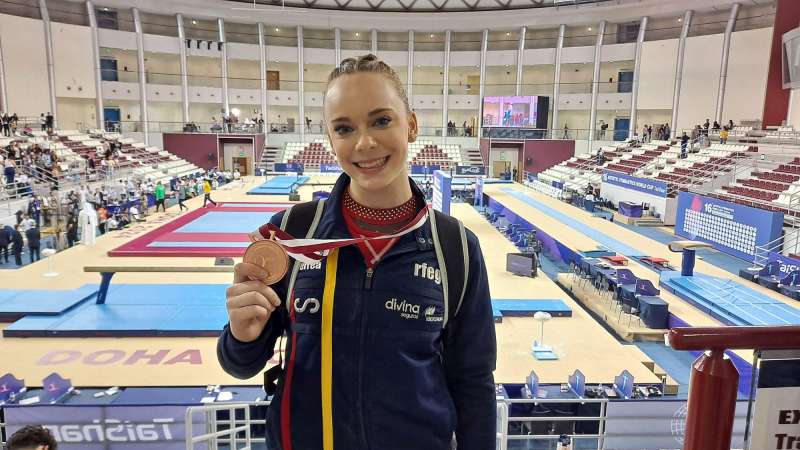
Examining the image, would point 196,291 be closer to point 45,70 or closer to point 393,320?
point 393,320

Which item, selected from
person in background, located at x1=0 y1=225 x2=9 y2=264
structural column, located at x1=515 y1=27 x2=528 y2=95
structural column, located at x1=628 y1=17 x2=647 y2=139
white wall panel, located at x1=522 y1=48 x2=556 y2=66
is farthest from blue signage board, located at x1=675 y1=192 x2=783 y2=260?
white wall panel, located at x1=522 y1=48 x2=556 y2=66

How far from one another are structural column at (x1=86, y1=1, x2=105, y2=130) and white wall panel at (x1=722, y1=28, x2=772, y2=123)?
128 feet

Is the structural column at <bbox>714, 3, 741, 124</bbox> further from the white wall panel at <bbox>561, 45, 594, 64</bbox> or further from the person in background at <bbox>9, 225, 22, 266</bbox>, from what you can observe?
the person in background at <bbox>9, 225, 22, 266</bbox>

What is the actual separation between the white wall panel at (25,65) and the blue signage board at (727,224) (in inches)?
1346

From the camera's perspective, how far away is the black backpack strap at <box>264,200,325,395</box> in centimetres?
152

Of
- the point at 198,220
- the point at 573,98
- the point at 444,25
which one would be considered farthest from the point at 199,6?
the point at 573,98

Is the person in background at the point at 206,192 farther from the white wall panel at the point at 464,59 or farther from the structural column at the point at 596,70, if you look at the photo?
the structural column at the point at 596,70

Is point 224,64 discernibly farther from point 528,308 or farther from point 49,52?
point 528,308

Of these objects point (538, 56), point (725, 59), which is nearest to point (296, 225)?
point (725, 59)

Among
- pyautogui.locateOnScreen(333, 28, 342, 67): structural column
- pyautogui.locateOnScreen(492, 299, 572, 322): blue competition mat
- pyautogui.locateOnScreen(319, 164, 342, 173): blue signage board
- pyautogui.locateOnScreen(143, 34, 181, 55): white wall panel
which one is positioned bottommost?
pyautogui.locateOnScreen(492, 299, 572, 322): blue competition mat

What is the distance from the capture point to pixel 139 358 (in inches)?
305

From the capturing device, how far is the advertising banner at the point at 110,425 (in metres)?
5.08

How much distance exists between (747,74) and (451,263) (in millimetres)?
35347

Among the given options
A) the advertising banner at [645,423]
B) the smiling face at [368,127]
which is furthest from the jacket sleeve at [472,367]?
the advertising banner at [645,423]
